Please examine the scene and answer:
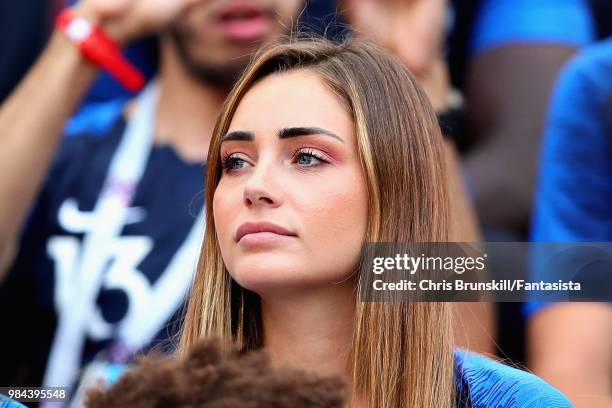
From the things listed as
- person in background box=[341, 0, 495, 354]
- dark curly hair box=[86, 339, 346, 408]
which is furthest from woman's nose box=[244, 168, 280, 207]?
person in background box=[341, 0, 495, 354]

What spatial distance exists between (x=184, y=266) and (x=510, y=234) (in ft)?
2.84

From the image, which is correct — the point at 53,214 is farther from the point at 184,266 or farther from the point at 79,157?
the point at 184,266

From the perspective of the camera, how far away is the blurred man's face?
9.44ft

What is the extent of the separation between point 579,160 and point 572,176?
1.7 inches

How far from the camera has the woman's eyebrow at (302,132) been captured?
1662mm

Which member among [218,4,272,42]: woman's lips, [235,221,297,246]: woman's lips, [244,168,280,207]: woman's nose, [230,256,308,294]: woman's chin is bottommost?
[230,256,308,294]: woman's chin

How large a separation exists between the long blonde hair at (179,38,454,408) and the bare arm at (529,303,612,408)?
0.42 m

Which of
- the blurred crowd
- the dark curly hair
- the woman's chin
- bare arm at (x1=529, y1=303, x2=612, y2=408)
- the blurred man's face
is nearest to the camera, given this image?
the dark curly hair

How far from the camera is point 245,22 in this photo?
2.89 m

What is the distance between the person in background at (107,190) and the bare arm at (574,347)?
0.85 meters

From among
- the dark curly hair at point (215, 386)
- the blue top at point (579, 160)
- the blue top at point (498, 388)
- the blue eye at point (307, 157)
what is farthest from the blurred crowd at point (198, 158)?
the dark curly hair at point (215, 386)

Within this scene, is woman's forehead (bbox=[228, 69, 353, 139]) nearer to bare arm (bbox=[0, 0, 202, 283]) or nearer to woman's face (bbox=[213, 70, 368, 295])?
woman's face (bbox=[213, 70, 368, 295])

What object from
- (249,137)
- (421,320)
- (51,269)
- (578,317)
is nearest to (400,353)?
(421,320)

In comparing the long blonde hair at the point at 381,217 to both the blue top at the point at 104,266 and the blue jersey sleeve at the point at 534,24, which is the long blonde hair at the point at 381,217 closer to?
the blue top at the point at 104,266
